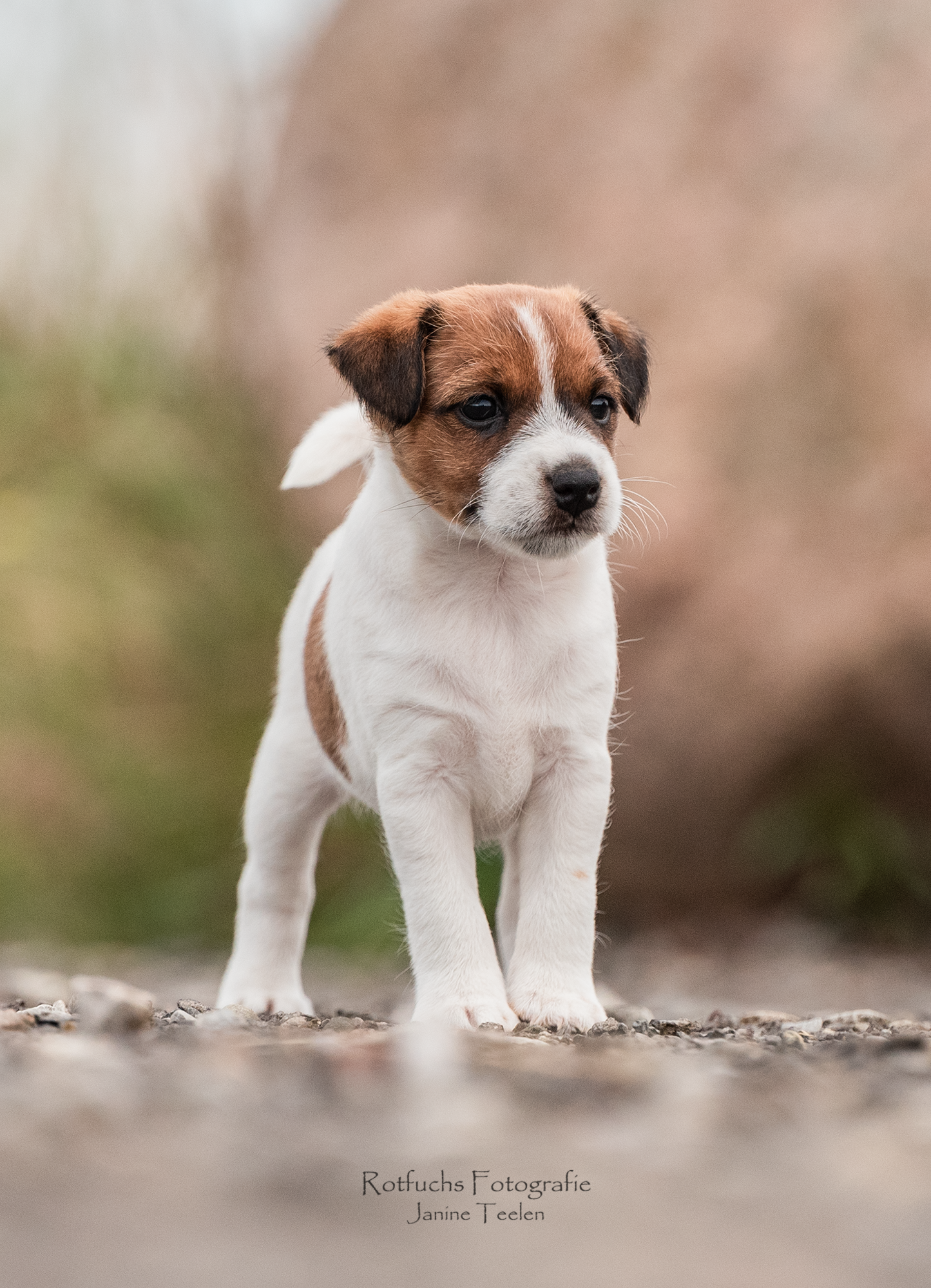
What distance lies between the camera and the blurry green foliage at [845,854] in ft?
26.3

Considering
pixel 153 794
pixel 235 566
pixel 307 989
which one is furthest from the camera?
pixel 235 566

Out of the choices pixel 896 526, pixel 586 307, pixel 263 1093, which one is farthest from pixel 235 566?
pixel 263 1093

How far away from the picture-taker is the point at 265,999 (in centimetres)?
503

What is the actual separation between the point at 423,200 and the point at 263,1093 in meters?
7.94

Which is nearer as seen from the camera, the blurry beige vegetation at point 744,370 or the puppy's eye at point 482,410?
the puppy's eye at point 482,410

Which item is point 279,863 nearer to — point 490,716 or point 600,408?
point 490,716

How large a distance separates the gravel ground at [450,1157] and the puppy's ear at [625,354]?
6.04ft

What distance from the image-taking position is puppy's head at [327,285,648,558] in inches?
153

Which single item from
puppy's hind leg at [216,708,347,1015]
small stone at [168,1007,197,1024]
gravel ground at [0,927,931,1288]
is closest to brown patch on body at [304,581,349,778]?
puppy's hind leg at [216,708,347,1015]

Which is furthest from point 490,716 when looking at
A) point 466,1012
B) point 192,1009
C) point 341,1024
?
point 192,1009

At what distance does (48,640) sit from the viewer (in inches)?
385

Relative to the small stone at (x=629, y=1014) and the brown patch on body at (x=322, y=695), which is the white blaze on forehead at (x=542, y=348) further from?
the small stone at (x=629, y=1014)

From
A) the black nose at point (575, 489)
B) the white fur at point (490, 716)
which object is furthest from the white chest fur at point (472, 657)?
the black nose at point (575, 489)

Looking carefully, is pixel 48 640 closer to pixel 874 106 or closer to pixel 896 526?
pixel 896 526
